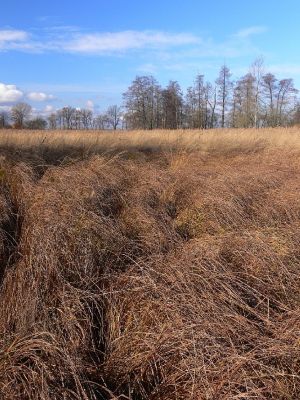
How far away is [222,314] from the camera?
9.30 ft

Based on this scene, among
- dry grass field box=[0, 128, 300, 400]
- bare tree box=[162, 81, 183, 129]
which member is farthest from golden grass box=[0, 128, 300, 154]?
bare tree box=[162, 81, 183, 129]

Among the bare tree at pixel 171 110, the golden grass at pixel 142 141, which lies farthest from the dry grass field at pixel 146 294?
the bare tree at pixel 171 110

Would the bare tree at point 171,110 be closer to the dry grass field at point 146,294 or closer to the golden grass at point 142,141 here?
the golden grass at point 142,141

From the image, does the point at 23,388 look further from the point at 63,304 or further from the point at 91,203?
the point at 91,203

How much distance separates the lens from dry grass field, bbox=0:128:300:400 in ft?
7.73

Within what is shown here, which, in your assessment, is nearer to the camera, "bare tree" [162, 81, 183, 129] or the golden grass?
the golden grass

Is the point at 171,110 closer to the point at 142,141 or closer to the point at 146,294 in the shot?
the point at 142,141

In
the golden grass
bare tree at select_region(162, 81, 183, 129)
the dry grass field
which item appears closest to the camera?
the dry grass field

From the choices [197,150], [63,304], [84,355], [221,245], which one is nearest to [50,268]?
[63,304]

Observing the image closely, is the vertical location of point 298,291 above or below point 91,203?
below

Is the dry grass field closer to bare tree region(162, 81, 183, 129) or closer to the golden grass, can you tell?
the golden grass

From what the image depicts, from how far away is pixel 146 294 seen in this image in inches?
123

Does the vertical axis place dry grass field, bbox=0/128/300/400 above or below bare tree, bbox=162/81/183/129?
below

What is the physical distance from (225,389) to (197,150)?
1175 centimetres
